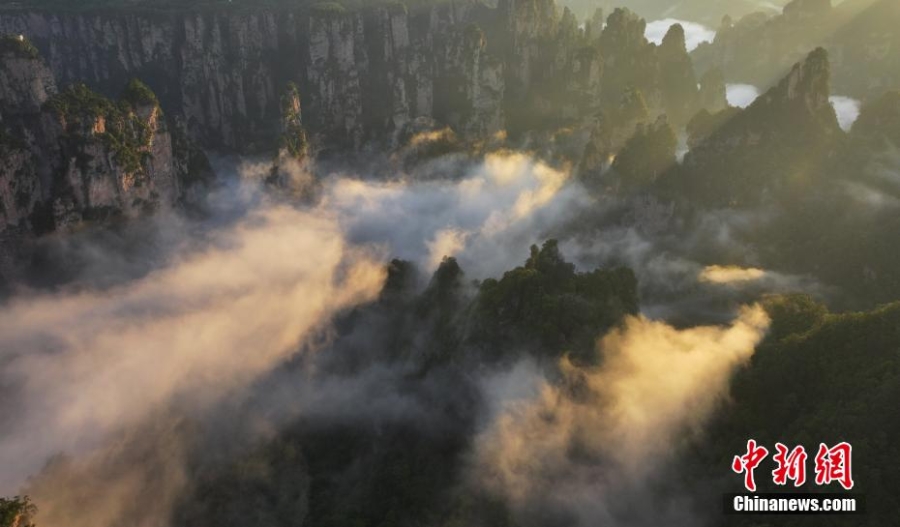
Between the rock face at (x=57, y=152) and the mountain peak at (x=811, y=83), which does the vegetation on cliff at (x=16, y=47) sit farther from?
the mountain peak at (x=811, y=83)

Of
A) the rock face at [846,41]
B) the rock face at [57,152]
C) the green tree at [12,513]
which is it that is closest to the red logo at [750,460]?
the green tree at [12,513]

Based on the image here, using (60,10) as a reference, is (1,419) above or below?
below

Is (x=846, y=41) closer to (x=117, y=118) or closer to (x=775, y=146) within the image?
(x=775, y=146)

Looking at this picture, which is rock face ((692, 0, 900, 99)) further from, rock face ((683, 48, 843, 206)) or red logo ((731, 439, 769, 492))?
red logo ((731, 439, 769, 492))

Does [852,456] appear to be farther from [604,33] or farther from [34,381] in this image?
[604,33]

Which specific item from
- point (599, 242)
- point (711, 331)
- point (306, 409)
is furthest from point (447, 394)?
point (599, 242)

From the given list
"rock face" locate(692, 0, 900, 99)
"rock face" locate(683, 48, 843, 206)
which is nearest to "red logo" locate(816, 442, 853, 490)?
"rock face" locate(683, 48, 843, 206)

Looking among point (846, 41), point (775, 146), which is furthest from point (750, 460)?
point (846, 41)
